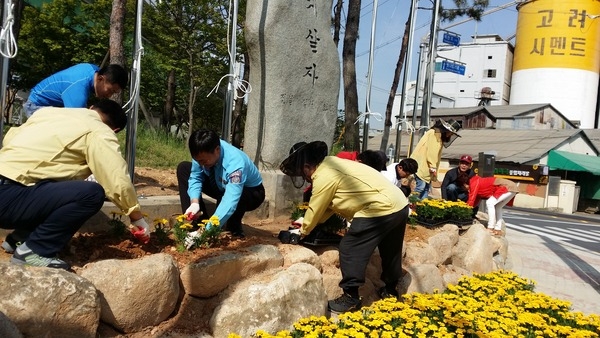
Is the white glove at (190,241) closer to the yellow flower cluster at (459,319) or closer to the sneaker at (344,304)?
the yellow flower cluster at (459,319)

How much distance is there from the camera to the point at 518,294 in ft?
15.5

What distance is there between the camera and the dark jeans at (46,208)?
8.84 ft

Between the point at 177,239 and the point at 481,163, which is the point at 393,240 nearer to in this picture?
the point at 177,239

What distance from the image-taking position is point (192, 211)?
12.6ft

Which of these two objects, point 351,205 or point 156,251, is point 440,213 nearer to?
point 351,205

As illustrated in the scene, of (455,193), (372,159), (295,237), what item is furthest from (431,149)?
(295,237)

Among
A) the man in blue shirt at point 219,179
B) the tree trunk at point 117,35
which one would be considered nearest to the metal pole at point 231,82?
the man in blue shirt at point 219,179

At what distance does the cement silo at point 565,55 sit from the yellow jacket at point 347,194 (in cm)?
4253

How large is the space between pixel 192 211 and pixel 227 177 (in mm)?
395

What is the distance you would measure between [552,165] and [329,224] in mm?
27144

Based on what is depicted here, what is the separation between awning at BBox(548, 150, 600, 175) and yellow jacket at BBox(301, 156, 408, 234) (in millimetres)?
26942

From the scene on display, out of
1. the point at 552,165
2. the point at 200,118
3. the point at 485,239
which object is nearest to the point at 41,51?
the point at 200,118

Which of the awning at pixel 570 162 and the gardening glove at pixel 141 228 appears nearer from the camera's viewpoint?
the gardening glove at pixel 141 228

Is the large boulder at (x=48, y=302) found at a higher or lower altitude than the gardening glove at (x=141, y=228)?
lower
